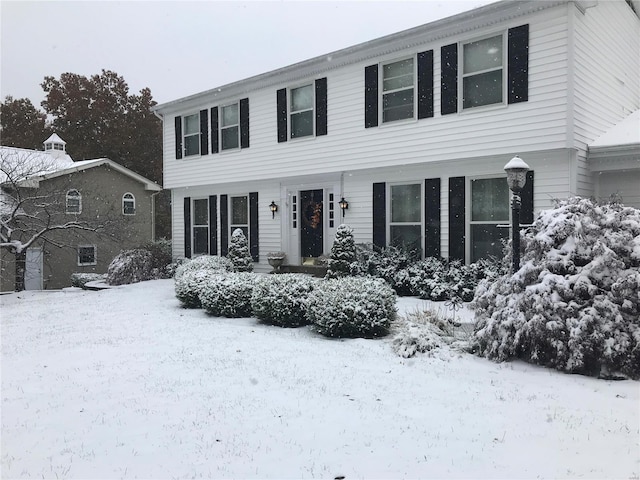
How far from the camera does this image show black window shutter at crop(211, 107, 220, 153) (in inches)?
608

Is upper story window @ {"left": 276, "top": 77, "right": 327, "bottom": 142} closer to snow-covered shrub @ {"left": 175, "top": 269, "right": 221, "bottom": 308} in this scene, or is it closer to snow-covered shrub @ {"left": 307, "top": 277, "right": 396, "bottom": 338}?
snow-covered shrub @ {"left": 175, "top": 269, "right": 221, "bottom": 308}

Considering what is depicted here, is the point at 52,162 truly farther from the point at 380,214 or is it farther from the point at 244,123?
the point at 380,214

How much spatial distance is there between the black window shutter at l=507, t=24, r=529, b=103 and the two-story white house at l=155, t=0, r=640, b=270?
0.02 metres

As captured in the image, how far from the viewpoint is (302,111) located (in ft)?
43.4

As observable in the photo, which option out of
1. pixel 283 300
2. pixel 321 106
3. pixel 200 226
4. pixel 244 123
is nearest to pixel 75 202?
pixel 200 226

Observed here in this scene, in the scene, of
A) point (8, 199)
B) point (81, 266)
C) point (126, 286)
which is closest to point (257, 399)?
point (126, 286)

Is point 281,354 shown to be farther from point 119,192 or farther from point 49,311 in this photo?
point 119,192

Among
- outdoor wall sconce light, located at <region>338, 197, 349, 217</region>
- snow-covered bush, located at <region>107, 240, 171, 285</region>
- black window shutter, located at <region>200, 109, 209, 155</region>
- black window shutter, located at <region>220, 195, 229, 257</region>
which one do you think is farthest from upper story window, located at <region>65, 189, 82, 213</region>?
outdoor wall sconce light, located at <region>338, 197, 349, 217</region>

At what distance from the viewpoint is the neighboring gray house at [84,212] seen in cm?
1961

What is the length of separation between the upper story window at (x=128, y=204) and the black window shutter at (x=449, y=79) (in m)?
17.9

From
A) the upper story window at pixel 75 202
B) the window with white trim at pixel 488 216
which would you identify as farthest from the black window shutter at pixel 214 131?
the upper story window at pixel 75 202

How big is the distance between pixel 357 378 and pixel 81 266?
67.6ft

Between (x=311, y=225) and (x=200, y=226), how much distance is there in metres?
4.99

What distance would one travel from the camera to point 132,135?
3250 centimetres
